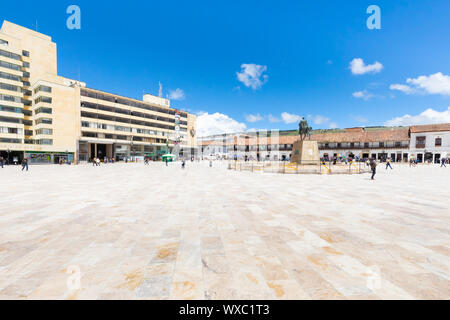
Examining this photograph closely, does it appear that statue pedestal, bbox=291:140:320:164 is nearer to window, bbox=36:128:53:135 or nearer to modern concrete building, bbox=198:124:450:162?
modern concrete building, bbox=198:124:450:162

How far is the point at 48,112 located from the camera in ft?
136

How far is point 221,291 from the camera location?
8.55 ft

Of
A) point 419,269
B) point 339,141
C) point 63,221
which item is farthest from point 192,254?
point 339,141

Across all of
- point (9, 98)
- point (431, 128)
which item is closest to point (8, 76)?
point (9, 98)

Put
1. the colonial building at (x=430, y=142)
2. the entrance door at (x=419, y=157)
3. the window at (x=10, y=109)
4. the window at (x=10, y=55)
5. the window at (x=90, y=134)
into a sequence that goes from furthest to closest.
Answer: the entrance door at (x=419, y=157), the colonial building at (x=430, y=142), the window at (x=90, y=134), the window at (x=10, y=109), the window at (x=10, y=55)

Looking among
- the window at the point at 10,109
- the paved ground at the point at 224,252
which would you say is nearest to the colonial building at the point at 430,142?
the paved ground at the point at 224,252

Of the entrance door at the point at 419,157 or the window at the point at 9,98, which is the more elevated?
the window at the point at 9,98

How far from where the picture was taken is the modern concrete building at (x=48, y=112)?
39.3m

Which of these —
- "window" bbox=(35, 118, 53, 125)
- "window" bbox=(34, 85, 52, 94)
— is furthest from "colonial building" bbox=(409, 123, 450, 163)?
"window" bbox=(34, 85, 52, 94)

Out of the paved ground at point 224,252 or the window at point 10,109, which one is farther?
the window at point 10,109

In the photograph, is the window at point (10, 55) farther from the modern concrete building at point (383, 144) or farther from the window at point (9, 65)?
the modern concrete building at point (383, 144)

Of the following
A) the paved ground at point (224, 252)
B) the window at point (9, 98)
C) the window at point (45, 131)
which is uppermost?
the window at point (9, 98)
